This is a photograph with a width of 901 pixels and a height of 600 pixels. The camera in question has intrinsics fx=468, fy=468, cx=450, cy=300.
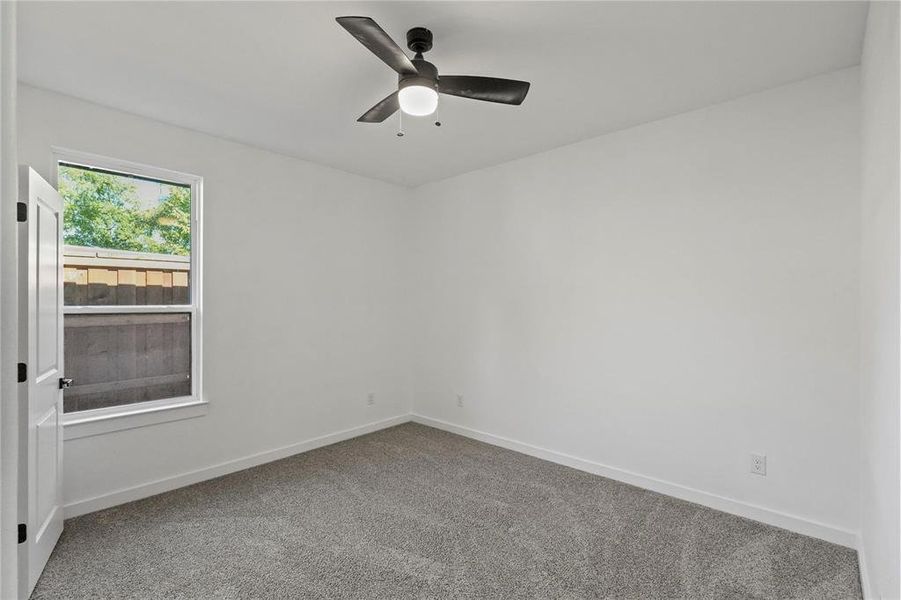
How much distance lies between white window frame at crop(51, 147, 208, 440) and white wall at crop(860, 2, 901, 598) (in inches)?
152

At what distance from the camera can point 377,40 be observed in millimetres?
1883

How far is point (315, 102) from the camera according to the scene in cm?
298

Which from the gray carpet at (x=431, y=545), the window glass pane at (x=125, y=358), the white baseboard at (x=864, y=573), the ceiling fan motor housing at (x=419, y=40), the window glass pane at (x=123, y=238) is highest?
the ceiling fan motor housing at (x=419, y=40)

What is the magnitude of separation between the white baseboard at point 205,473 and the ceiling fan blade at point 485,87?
3174mm

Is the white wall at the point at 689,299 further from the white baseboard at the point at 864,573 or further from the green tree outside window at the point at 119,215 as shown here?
the green tree outside window at the point at 119,215

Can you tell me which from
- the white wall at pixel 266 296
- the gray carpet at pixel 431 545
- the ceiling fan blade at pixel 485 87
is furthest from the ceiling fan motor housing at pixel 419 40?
the gray carpet at pixel 431 545

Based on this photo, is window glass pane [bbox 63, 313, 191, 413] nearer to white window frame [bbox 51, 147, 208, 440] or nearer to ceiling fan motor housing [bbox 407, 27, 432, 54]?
white window frame [bbox 51, 147, 208, 440]

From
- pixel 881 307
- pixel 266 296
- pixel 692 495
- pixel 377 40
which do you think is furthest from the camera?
pixel 266 296

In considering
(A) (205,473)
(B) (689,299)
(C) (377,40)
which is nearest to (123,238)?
(A) (205,473)

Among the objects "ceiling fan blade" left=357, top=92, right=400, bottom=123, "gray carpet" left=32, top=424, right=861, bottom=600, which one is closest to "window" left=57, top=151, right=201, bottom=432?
"gray carpet" left=32, top=424, right=861, bottom=600

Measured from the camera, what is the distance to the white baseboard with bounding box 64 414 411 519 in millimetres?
2984

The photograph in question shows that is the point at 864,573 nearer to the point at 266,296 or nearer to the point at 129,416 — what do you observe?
the point at 266,296

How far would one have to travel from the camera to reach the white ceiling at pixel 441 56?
209 centimetres

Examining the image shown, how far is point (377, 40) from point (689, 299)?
2500 millimetres
